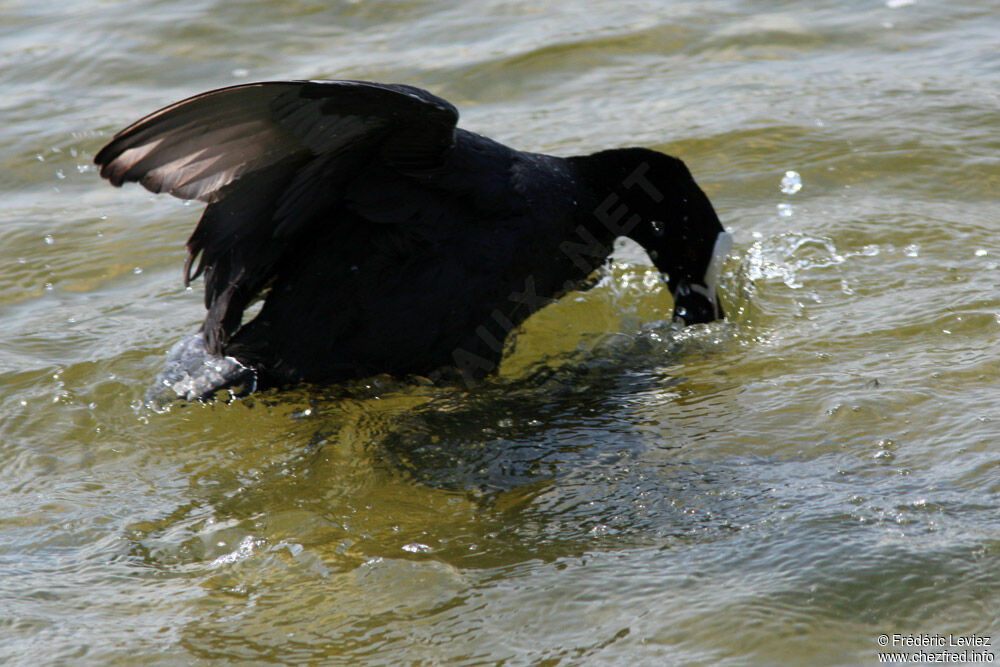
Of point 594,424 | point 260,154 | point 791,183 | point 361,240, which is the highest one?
point 260,154

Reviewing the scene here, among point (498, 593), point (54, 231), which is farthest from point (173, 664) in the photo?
point (54, 231)

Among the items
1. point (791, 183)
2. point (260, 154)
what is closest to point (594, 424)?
point (260, 154)

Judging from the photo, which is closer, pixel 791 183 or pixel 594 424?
pixel 594 424

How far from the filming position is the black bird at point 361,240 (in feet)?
11.0

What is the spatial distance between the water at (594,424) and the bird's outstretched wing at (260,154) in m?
0.60

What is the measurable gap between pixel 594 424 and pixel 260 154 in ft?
4.88

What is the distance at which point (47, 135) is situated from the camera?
6336 millimetres

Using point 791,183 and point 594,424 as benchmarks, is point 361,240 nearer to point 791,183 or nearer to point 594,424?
point 594,424

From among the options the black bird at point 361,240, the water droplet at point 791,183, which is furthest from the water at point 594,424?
the black bird at point 361,240

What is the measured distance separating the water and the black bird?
9.2 inches

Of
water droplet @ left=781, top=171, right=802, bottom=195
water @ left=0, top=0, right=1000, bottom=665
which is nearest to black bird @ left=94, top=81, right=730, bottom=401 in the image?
water @ left=0, top=0, right=1000, bottom=665

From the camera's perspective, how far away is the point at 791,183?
17.6 feet

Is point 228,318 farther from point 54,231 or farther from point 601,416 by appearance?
point 54,231

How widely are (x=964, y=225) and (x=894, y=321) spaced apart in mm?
927
